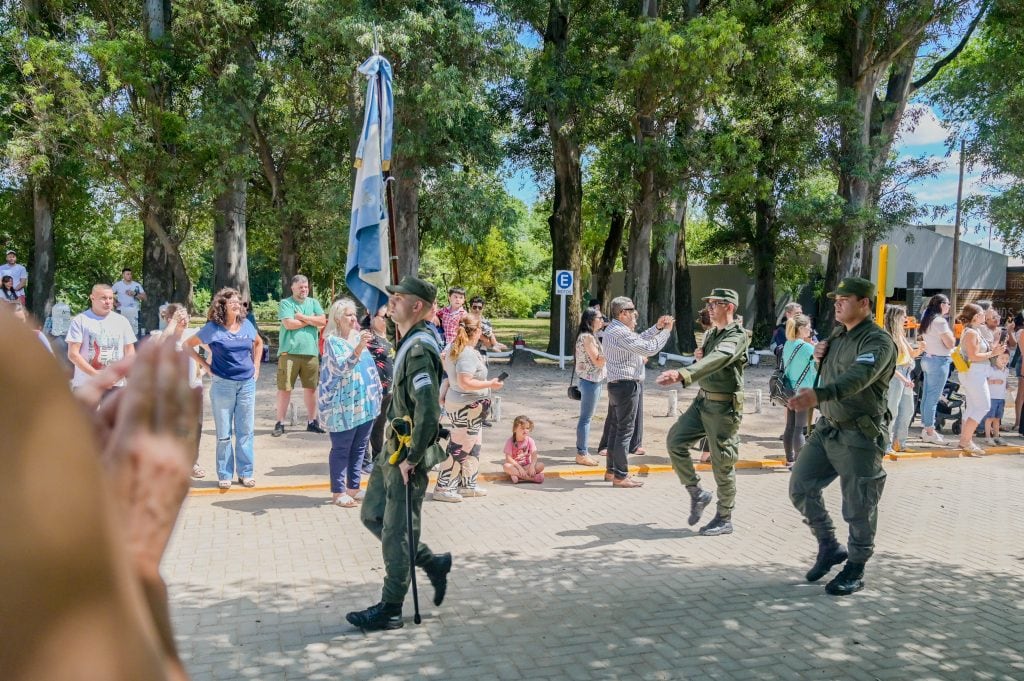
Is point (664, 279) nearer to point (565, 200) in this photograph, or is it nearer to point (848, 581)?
point (565, 200)

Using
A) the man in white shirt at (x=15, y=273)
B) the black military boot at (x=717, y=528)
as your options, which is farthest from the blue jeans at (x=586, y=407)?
the man in white shirt at (x=15, y=273)

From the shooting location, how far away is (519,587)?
6.16m

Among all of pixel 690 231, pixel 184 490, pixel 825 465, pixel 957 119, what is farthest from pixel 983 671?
pixel 690 231

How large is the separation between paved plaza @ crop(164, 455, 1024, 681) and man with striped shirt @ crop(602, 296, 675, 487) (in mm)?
579

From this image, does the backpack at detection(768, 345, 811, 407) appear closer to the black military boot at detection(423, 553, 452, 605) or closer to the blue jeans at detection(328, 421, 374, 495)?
the blue jeans at detection(328, 421, 374, 495)

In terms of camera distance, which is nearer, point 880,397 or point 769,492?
point 880,397

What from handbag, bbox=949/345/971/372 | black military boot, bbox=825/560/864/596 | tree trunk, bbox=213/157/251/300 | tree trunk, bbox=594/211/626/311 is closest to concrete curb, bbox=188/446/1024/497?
handbag, bbox=949/345/971/372

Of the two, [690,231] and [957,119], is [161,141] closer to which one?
[957,119]

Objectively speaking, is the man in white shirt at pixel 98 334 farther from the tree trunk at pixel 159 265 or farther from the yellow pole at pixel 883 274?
the tree trunk at pixel 159 265

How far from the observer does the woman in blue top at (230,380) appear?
337 inches

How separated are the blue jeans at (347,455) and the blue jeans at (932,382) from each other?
8.28 m

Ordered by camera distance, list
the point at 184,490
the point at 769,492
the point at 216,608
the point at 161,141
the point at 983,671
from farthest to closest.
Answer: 1. the point at 161,141
2. the point at 769,492
3. the point at 216,608
4. the point at 983,671
5. the point at 184,490

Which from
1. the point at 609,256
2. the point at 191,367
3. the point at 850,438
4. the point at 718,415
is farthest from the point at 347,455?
the point at 609,256

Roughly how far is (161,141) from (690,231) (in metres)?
38.6
